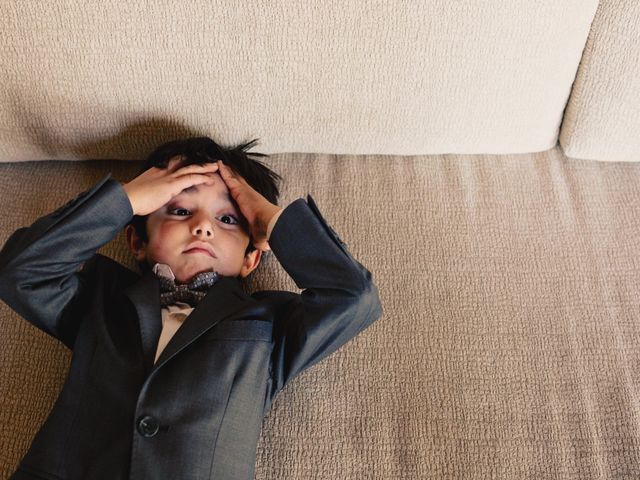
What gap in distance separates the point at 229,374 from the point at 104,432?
198 mm

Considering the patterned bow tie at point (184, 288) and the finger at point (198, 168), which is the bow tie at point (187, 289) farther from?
the finger at point (198, 168)

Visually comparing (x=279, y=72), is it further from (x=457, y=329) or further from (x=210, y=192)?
(x=457, y=329)

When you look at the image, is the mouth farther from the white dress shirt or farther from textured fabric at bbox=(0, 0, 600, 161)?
textured fabric at bbox=(0, 0, 600, 161)

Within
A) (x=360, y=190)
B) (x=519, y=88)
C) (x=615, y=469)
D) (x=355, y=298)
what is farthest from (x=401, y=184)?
(x=615, y=469)

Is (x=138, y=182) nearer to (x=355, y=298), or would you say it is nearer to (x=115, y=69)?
(x=115, y=69)

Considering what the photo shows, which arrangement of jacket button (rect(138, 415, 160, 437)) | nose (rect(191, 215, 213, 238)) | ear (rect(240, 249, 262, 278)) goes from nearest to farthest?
jacket button (rect(138, 415, 160, 437)) → nose (rect(191, 215, 213, 238)) → ear (rect(240, 249, 262, 278))

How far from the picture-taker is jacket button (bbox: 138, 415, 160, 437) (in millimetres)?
942

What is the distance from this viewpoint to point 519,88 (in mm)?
1300

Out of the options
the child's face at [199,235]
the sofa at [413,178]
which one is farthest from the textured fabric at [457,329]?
the child's face at [199,235]

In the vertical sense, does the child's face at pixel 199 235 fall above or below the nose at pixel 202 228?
below

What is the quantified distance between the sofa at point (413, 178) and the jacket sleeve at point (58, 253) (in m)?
0.16

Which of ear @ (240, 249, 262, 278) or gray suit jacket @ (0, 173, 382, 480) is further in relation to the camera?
ear @ (240, 249, 262, 278)

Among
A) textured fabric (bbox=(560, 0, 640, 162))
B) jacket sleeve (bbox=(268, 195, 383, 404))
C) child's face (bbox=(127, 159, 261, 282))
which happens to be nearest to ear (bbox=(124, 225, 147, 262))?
child's face (bbox=(127, 159, 261, 282))

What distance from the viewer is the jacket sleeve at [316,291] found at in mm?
1026
